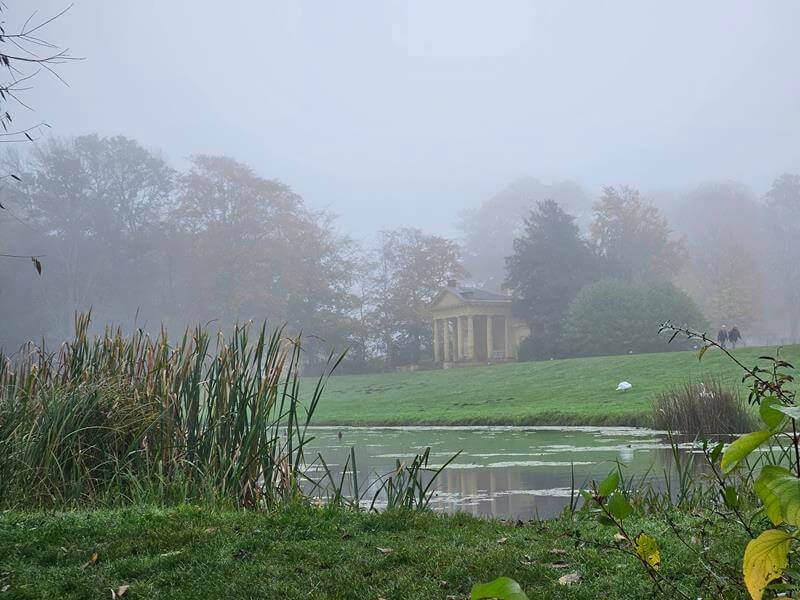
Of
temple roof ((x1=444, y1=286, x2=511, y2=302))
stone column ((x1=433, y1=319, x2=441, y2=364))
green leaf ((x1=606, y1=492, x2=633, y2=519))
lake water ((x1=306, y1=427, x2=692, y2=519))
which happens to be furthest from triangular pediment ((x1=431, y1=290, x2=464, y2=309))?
green leaf ((x1=606, y1=492, x2=633, y2=519))

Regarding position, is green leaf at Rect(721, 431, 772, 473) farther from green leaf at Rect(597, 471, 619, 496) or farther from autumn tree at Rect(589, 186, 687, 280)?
autumn tree at Rect(589, 186, 687, 280)

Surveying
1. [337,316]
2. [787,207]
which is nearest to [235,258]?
[337,316]

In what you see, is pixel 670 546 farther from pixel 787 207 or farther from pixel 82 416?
pixel 787 207

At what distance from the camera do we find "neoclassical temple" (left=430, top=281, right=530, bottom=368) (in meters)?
58.1

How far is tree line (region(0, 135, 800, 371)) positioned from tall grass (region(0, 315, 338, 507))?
43424 mm

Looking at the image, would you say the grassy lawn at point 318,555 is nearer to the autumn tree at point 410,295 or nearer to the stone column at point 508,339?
the autumn tree at point 410,295

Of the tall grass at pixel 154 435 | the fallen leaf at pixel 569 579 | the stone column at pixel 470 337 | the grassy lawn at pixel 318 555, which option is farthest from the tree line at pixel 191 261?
the fallen leaf at pixel 569 579

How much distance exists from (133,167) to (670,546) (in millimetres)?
65416

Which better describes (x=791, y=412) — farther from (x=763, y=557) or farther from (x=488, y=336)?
(x=488, y=336)

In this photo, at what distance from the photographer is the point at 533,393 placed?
30.7 metres

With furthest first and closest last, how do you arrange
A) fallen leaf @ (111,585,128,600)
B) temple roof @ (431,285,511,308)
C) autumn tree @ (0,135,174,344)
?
temple roof @ (431,285,511,308)
autumn tree @ (0,135,174,344)
fallen leaf @ (111,585,128,600)

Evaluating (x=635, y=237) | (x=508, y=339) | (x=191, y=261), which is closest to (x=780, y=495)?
(x=508, y=339)

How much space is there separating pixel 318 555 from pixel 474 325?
5719cm

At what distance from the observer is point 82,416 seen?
7.28 m
